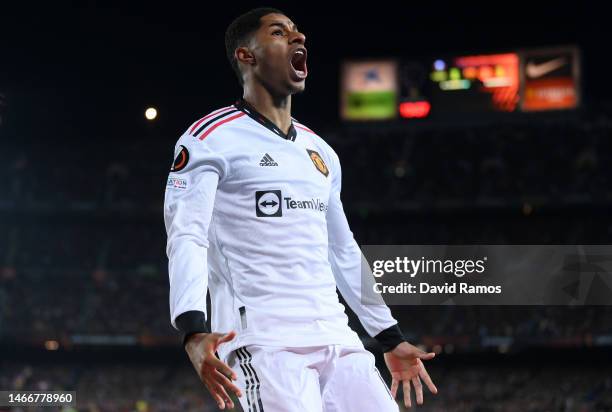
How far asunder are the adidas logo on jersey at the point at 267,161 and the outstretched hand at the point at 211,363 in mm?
858

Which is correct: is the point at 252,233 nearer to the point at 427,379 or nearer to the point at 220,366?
the point at 220,366

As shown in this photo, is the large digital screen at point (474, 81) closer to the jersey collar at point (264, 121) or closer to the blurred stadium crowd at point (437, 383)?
the blurred stadium crowd at point (437, 383)

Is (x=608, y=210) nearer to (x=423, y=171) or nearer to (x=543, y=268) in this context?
(x=423, y=171)

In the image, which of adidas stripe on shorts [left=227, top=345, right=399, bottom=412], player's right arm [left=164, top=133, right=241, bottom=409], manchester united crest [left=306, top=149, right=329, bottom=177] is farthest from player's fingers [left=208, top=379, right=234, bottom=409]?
manchester united crest [left=306, top=149, right=329, bottom=177]

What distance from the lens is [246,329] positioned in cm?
327

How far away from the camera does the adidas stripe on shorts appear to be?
10.2 feet

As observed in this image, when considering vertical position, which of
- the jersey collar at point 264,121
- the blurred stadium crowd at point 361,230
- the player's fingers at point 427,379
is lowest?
the blurred stadium crowd at point 361,230

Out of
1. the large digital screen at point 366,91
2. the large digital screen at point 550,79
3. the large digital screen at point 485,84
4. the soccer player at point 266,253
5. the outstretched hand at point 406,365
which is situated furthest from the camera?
the large digital screen at point 366,91

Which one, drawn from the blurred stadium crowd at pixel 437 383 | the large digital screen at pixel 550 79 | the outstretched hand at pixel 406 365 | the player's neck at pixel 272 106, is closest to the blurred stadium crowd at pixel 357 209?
the blurred stadium crowd at pixel 437 383

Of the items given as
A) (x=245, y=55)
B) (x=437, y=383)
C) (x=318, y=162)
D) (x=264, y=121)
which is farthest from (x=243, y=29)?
(x=437, y=383)

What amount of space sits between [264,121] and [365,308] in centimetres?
99

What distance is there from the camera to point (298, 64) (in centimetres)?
375

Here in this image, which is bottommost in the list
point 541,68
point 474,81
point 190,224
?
point 190,224

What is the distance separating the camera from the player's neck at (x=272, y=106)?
3.71 m
